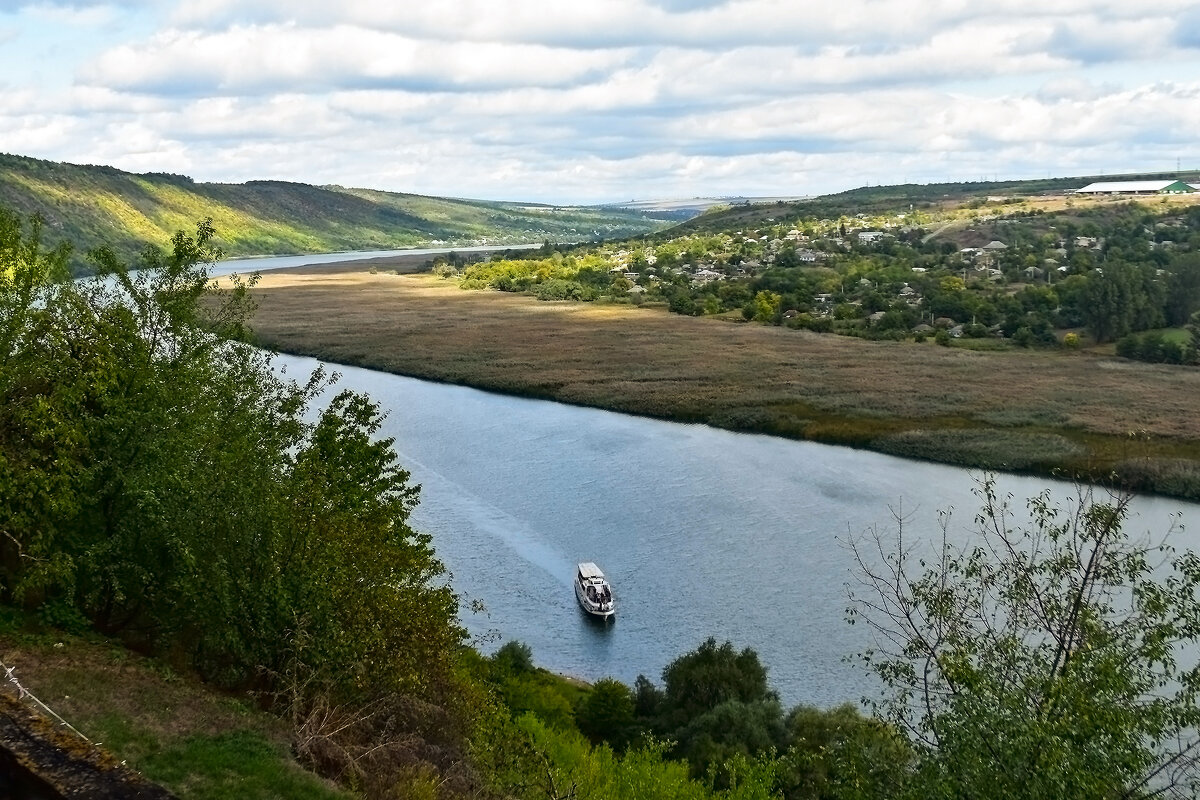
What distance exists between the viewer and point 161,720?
13.0 metres

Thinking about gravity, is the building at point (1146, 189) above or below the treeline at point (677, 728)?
above

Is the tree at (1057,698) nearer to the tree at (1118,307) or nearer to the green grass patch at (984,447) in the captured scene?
the green grass patch at (984,447)

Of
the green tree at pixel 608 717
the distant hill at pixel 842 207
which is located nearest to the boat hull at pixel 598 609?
the green tree at pixel 608 717

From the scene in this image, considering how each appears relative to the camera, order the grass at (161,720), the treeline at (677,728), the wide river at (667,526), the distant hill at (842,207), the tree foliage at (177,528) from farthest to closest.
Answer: the distant hill at (842,207), the wide river at (667,526), the treeline at (677,728), the tree foliage at (177,528), the grass at (161,720)

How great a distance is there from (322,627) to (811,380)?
4947 cm

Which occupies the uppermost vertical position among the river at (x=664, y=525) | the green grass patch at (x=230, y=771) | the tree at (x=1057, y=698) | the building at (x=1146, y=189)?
the building at (x=1146, y=189)

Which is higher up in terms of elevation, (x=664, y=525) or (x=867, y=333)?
(x=867, y=333)

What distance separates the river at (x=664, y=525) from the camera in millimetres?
27844

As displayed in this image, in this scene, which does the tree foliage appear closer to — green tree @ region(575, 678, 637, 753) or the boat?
green tree @ region(575, 678, 637, 753)

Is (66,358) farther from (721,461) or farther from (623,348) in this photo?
(623,348)

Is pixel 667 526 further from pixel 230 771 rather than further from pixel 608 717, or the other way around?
pixel 230 771

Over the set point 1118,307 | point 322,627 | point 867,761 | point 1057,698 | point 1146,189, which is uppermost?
point 1146,189

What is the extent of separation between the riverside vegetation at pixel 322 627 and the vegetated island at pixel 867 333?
18076 mm

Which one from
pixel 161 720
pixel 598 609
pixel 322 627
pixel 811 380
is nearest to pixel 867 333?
pixel 811 380
